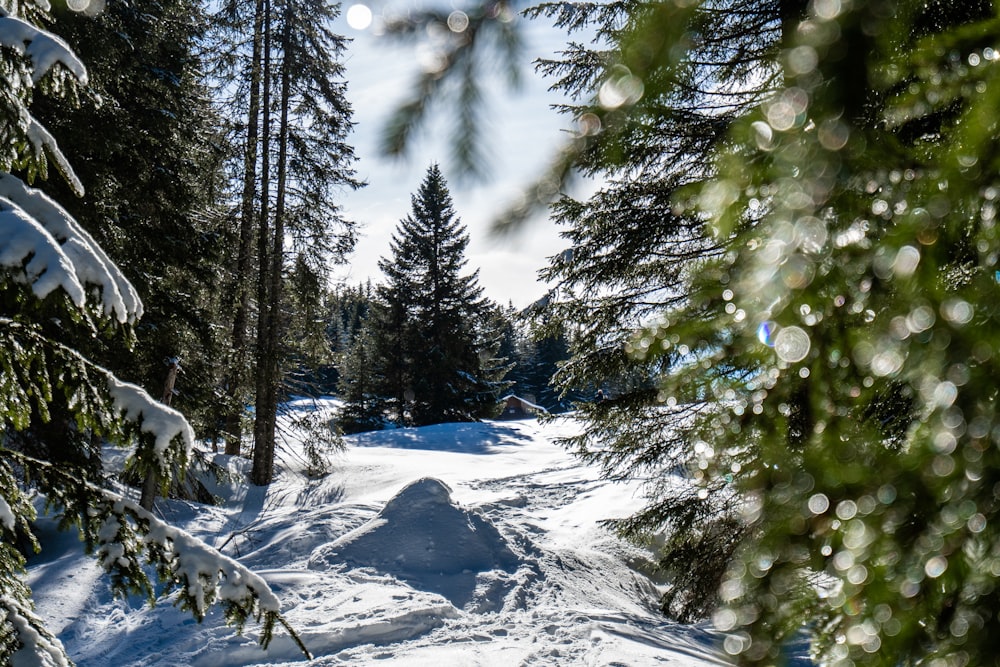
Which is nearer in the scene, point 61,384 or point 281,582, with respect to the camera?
point 61,384

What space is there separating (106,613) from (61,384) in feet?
12.4

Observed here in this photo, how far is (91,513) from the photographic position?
2754 mm

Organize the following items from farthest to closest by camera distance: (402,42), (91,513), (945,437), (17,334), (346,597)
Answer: (346,597) < (91,513) < (17,334) < (402,42) < (945,437)

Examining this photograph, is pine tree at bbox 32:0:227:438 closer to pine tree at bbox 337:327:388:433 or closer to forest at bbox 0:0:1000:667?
forest at bbox 0:0:1000:667

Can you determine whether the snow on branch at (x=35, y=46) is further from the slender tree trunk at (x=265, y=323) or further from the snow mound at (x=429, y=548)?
the slender tree trunk at (x=265, y=323)

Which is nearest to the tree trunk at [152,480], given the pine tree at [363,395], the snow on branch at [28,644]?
the snow on branch at [28,644]

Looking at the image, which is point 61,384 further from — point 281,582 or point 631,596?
point 631,596

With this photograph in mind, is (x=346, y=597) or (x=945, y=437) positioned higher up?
(x=945, y=437)

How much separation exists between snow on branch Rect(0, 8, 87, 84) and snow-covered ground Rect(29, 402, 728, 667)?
329 cm

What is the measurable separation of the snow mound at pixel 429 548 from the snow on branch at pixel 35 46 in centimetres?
472

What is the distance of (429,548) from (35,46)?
17.5 ft

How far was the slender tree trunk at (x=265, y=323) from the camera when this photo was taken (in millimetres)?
11359

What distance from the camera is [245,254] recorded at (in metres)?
13.5

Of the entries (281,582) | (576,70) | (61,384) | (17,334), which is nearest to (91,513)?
(61,384)
